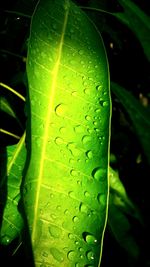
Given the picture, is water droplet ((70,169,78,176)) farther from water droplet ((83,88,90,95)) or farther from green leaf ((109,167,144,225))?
green leaf ((109,167,144,225))

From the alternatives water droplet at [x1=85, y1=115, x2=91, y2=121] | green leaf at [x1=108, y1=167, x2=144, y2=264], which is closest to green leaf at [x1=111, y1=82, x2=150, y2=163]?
green leaf at [x1=108, y1=167, x2=144, y2=264]

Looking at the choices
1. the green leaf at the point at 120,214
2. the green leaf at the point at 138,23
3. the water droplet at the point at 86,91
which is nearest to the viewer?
the water droplet at the point at 86,91

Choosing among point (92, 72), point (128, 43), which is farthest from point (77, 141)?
point (128, 43)

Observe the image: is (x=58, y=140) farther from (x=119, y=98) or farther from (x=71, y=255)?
(x=119, y=98)

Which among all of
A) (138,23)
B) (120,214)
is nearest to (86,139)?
(138,23)

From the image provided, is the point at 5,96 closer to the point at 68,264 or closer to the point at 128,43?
the point at 128,43

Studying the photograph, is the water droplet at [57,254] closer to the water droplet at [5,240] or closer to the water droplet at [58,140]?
the water droplet at [58,140]

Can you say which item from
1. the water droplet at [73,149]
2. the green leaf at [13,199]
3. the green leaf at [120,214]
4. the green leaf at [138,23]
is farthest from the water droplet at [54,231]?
the green leaf at [120,214]

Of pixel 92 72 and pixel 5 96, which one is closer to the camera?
pixel 92 72
